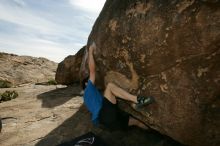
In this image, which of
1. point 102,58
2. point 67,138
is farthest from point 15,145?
point 102,58

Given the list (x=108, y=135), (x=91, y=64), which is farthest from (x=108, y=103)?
(x=91, y=64)

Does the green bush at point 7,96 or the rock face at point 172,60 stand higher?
the rock face at point 172,60

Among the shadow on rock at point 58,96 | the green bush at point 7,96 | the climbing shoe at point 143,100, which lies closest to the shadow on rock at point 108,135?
the climbing shoe at point 143,100

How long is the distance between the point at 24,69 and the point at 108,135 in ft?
51.8

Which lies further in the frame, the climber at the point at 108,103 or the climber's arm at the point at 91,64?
the climber's arm at the point at 91,64

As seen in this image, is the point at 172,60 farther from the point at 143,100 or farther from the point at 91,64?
the point at 91,64

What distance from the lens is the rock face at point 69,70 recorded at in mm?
16200

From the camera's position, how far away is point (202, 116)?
7.43 metres

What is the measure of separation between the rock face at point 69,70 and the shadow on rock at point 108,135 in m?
6.13

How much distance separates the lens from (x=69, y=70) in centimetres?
1664

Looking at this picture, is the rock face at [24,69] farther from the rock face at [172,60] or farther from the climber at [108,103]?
the rock face at [172,60]

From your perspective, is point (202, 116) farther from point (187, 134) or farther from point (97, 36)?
point (97, 36)

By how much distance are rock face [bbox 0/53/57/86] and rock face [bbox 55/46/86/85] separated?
5.92m

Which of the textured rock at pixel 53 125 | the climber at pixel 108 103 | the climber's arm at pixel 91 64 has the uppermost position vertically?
the climber's arm at pixel 91 64
